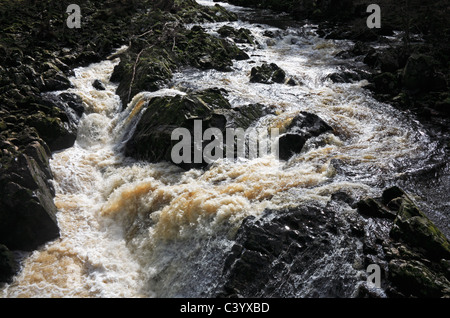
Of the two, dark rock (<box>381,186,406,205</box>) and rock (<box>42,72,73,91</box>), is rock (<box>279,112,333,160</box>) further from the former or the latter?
rock (<box>42,72,73,91</box>)

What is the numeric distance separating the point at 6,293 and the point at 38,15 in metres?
17.6

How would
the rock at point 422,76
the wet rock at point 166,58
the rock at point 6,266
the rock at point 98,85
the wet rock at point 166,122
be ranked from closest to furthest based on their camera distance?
1. the rock at point 6,266
2. the wet rock at point 166,122
3. the rock at point 422,76
4. the wet rock at point 166,58
5. the rock at point 98,85

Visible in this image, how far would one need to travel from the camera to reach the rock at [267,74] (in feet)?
49.9

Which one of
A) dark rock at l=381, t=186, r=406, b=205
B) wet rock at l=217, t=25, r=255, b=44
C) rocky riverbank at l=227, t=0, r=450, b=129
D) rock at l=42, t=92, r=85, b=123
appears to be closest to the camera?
dark rock at l=381, t=186, r=406, b=205

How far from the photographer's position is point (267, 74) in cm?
1564

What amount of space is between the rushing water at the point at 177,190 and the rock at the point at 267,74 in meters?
1.39

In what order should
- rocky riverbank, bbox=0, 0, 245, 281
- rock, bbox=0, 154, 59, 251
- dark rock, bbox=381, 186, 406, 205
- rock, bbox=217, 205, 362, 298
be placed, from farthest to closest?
rocky riverbank, bbox=0, 0, 245, 281
rock, bbox=0, 154, 59, 251
dark rock, bbox=381, 186, 406, 205
rock, bbox=217, 205, 362, 298

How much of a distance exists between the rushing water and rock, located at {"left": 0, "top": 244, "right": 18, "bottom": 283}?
177 mm

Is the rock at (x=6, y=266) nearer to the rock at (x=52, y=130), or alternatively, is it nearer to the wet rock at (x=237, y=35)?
the rock at (x=52, y=130)

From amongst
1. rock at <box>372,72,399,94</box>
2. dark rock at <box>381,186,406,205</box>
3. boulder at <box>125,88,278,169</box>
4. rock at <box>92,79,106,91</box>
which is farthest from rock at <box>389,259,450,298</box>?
rock at <box>92,79,106,91</box>

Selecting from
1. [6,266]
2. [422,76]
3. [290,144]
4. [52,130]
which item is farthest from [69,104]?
[422,76]

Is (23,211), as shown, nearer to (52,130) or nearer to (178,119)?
(52,130)

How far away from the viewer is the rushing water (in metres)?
7.30

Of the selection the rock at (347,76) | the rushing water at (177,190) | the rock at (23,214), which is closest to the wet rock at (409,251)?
the rushing water at (177,190)
